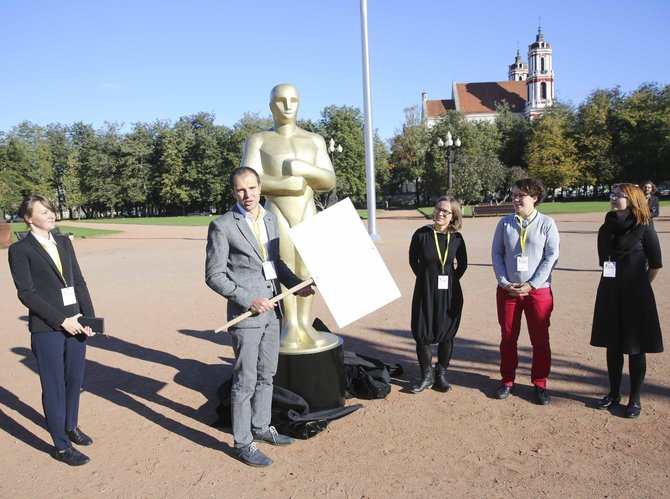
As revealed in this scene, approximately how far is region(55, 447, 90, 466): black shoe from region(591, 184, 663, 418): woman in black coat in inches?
Answer: 167

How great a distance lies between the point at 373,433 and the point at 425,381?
1.05 meters

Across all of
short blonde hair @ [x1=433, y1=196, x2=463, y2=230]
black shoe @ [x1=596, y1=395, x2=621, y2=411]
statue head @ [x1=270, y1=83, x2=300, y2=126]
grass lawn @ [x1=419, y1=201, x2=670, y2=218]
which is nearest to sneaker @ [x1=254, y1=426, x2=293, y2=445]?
short blonde hair @ [x1=433, y1=196, x2=463, y2=230]

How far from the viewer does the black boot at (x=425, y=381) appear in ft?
15.5

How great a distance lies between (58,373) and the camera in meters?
3.59

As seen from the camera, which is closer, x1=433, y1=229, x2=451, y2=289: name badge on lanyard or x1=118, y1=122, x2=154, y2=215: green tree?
x1=433, y1=229, x2=451, y2=289: name badge on lanyard

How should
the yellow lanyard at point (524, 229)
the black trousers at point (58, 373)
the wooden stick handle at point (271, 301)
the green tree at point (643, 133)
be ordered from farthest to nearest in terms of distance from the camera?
the green tree at point (643, 133)
the yellow lanyard at point (524, 229)
the black trousers at point (58, 373)
the wooden stick handle at point (271, 301)

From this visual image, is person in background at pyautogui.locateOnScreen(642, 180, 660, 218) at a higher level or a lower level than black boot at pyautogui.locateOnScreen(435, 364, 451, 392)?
higher

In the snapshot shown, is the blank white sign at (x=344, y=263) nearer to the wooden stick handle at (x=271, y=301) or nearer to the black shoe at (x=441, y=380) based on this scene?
the wooden stick handle at (x=271, y=301)

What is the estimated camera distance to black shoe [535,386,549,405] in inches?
171

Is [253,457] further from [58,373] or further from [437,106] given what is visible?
[437,106]

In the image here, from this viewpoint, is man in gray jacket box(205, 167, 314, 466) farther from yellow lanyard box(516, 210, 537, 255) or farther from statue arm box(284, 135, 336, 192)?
yellow lanyard box(516, 210, 537, 255)

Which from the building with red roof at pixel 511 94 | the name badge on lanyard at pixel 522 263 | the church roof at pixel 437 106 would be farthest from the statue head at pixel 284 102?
the church roof at pixel 437 106

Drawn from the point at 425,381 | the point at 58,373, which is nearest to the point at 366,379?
the point at 425,381

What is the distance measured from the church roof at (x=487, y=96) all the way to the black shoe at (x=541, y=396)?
290 ft
